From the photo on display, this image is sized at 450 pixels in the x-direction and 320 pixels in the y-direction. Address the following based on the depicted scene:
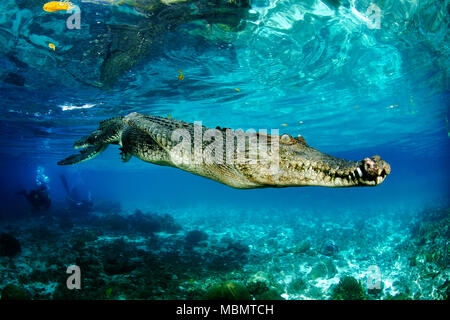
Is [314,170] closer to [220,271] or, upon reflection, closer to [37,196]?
[220,271]

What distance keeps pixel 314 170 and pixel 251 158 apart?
0.62 meters

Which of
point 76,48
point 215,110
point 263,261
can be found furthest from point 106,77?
point 263,261

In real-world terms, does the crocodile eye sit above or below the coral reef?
above

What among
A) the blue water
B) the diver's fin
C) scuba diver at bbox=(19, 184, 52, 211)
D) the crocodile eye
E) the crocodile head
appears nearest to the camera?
the crocodile head

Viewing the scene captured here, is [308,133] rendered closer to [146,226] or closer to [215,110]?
[215,110]

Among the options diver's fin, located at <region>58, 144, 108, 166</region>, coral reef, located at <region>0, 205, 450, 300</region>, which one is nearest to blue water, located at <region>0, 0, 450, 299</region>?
coral reef, located at <region>0, 205, 450, 300</region>

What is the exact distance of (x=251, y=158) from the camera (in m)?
2.23

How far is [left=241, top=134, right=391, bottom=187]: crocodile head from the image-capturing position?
1706 mm

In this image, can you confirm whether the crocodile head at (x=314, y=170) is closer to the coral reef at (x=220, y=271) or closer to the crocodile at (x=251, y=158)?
the crocodile at (x=251, y=158)

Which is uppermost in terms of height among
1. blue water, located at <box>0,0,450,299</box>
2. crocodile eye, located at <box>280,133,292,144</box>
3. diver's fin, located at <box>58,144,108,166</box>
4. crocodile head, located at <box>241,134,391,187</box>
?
blue water, located at <box>0,0,450,299</box>

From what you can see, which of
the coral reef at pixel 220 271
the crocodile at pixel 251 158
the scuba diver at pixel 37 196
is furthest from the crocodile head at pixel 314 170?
the scuba diver at pixel 37 196

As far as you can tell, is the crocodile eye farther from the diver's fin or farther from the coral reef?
the coral reef

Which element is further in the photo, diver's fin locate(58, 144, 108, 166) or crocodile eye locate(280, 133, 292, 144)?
diver's fin locate(58, 144, 108, 166)
